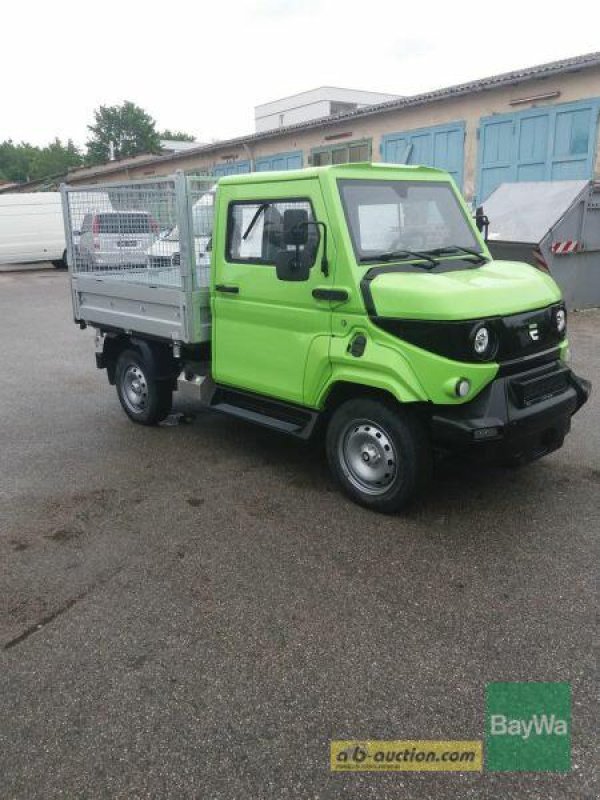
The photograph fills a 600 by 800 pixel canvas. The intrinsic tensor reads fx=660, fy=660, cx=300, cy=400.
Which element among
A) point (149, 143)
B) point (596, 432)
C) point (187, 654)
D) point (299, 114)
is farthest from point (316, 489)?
point (149, 143)

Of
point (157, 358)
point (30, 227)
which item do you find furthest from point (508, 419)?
point (30, 227)

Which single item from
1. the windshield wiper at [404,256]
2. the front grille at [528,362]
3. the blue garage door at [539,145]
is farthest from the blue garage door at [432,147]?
the front grille at [528,362]

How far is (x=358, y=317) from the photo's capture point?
416 cm

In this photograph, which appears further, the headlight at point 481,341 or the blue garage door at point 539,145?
the blue garage door at point 539,145

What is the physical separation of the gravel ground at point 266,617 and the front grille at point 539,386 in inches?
30.6

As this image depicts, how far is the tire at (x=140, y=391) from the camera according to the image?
237 inches

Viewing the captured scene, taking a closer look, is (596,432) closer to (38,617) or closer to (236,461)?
(236,461)

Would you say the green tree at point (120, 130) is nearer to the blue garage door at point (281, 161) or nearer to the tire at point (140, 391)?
the blue garage door at point (281, 161)

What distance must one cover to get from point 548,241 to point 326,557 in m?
8.12

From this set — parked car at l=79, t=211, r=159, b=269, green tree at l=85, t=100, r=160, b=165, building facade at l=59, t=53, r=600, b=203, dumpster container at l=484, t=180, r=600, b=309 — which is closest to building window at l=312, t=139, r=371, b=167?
building facade at l=59, t=53, r=600, b=203

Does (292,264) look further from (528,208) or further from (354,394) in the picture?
(528,208)

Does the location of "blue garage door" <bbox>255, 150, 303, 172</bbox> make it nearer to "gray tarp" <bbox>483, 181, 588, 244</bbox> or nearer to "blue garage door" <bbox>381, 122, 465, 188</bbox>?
"blue garage door" <bbox>381, 122, 465, 188</bbox>

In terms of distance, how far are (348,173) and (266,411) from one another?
1799mm

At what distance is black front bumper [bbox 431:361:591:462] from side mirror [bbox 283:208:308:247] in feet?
4.54
